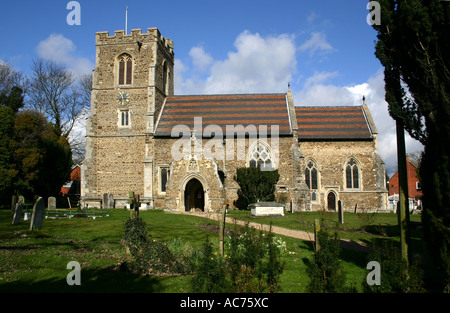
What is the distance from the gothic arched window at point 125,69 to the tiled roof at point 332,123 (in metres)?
15.3

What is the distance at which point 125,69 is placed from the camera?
27.8 metres

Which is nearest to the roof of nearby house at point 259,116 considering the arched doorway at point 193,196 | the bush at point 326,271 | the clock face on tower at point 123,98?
the clock face on tower at point 123,98

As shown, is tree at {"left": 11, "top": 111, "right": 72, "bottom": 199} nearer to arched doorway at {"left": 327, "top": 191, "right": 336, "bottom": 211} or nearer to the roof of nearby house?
the roof of nearby house

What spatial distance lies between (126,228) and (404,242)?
6.86 metres

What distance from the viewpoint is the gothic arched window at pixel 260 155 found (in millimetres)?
25938

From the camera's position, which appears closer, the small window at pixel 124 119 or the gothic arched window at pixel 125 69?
the small window at pixel 124 119

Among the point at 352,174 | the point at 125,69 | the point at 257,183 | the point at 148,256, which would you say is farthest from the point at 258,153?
the point at 148,256

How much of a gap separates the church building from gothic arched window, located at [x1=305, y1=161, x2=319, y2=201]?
0.08 m

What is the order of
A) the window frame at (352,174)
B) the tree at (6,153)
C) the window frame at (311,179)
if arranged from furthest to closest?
the window frame at (311,179)
the window frame at (352,174)
the tree at (6,153)

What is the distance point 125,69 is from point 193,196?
12.6 meters

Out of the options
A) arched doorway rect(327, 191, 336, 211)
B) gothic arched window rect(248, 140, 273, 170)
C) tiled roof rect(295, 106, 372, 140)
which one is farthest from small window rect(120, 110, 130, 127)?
arched doorway rect(327, 191, 336, 211)

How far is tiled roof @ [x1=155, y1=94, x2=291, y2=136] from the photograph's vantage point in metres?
26.6

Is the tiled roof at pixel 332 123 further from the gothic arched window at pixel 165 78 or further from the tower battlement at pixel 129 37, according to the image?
the tower battlement at pixel 129 37
